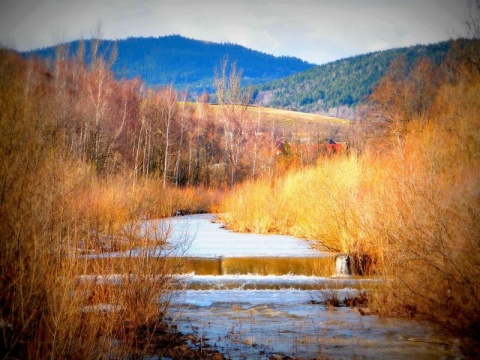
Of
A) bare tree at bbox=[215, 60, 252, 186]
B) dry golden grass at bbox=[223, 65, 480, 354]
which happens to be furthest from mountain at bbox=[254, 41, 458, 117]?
dry golden grass at bbox=[223, 65, 480, 354]

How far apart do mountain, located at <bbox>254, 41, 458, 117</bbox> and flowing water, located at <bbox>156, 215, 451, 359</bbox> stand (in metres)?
104

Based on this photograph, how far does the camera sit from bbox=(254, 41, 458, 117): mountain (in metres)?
117

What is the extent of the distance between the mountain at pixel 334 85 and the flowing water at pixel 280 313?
10378 centimetres

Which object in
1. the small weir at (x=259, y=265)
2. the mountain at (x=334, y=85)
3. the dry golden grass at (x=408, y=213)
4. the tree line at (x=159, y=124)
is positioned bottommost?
the small weir at (x=259, y=265)

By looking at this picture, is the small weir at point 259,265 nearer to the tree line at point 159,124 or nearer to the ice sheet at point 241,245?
the ice sheet at point 241,245

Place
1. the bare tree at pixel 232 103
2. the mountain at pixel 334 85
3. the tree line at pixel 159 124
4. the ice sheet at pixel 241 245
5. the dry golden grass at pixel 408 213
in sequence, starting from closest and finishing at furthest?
1. the dry golden grass at pixel 408 213
2. the ice sheet at pixel 241 245
3. the tree line at pixel 159 124
4. the bare tree at pixel 232 103
5. the mountain at pixel 334 85

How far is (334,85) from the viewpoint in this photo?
128 m

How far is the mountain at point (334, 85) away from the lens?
11738 centimetres

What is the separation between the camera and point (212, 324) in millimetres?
6699

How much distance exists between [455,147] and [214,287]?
A: 33.3 feet

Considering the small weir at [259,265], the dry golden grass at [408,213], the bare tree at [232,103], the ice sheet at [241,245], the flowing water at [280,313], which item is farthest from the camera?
the bare tree at [232,103]

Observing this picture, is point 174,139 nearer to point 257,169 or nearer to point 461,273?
point 257,169

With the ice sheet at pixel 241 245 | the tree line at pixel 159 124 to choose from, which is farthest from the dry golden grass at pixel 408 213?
the tree line at pixel 159 124

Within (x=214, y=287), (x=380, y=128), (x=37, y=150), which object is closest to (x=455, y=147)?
(x=214, y=287)
